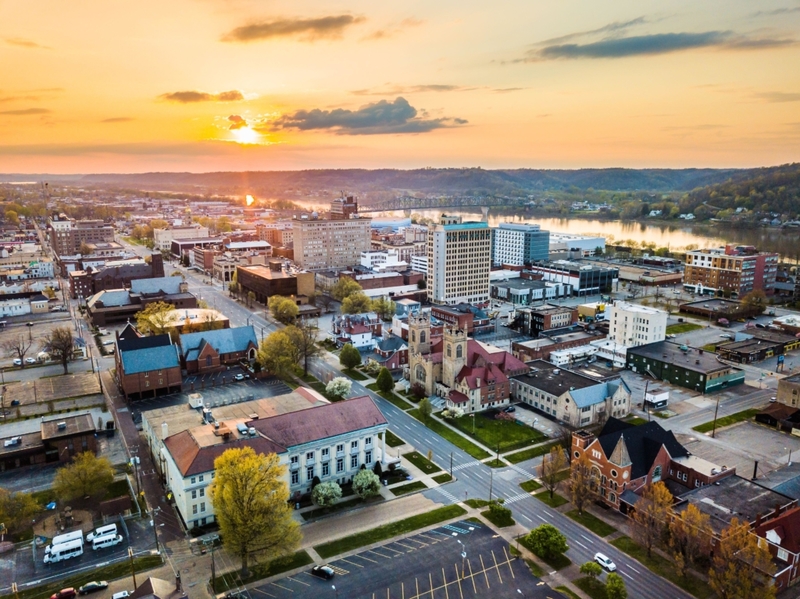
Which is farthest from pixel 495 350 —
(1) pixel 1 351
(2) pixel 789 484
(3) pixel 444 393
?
(1) pixel 1 351

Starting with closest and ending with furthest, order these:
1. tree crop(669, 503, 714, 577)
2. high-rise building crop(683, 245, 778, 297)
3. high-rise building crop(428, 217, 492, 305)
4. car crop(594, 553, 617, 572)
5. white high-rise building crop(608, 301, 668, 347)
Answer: tree crop(669, 503, 714, 577) → car crop(594, 553, 617, 572) → white high-rise building crop(608, 301, 668, 347) → high-rise building crop(428, 217, 492, 305) → high-rise building crop(683, 245, 778, 297)

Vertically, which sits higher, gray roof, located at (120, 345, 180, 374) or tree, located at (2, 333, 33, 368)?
gray roof, located at (120, 345, 180, 374)

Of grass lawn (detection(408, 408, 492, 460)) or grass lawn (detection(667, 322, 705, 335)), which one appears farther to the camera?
grass lawn (detection(667, 322, 705, 335))

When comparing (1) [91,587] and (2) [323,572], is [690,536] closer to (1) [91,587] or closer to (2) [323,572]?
(2) [323,572]

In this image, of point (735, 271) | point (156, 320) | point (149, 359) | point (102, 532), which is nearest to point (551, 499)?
point (102, 532)

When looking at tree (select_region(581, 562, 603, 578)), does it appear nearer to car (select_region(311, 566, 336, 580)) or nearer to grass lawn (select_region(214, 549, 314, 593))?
car (select_region(311, 566, 336, 580))

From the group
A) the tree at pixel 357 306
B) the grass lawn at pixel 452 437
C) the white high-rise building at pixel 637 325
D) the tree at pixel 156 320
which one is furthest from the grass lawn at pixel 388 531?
the tree at pixel 357 306

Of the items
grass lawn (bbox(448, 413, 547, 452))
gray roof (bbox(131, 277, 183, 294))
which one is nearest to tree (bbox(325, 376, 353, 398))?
grass lawn (bbox(448, 413, 547, 452))

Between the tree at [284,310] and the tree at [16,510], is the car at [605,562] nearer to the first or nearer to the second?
the tree at [16,510]
